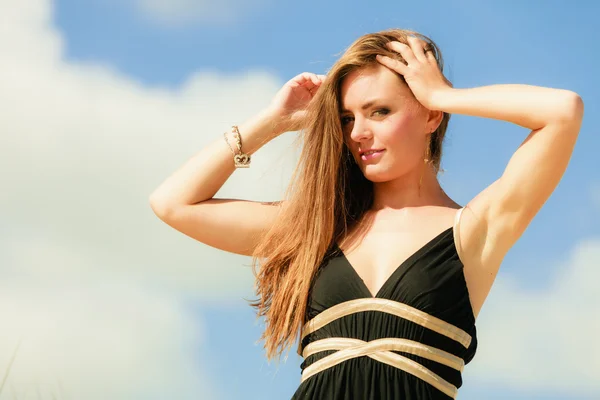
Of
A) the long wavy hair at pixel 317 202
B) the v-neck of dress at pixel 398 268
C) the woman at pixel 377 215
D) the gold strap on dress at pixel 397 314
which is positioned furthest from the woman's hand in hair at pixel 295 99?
the gold strap on dress at pixel 397 314

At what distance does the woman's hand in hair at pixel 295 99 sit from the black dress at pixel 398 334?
81 centimetres

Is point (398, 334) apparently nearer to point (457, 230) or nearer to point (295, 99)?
point (457, 230)

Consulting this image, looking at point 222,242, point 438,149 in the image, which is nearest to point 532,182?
point 438,149

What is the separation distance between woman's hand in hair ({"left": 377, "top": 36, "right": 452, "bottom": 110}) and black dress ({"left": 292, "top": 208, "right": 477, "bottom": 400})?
555 mm

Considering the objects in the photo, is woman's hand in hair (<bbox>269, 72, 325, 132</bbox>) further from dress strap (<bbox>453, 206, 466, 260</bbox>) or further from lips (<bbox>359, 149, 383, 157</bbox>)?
dress strap (<bbox>453, 206, 466, 260</bbox>)

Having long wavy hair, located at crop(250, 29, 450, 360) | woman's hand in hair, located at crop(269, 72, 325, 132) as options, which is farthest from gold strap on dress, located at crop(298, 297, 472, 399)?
woman's hand in hair, located at crop(269, 72, 325, 132)

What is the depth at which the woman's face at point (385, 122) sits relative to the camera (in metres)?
3.76

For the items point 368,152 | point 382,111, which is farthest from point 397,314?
point 382,111

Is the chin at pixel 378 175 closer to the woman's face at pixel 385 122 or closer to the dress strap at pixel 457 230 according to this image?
the woman's face at pixel 385 122

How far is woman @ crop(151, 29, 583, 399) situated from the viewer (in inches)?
139

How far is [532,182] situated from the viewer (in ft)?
11.7

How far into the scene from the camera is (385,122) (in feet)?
12.3

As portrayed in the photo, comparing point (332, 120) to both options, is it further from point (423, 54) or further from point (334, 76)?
point (423, 54)

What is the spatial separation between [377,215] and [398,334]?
0.59 metres
